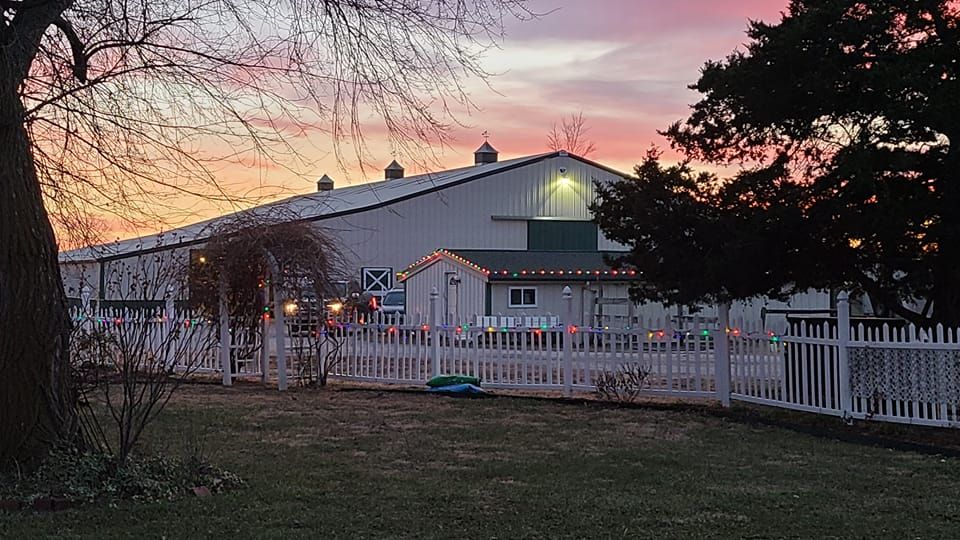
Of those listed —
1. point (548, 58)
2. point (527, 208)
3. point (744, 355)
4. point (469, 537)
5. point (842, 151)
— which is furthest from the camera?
point (527, 208)

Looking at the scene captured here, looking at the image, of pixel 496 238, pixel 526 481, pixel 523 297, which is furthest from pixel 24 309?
pixel 496 238

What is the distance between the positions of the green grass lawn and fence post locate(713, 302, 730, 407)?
940 mm

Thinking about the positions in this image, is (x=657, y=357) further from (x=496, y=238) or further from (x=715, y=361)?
(x=496, y=238)

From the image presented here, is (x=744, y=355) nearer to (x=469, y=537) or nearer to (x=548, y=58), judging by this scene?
(x=548, y=58)

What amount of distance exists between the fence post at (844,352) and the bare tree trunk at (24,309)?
7900 millimetres

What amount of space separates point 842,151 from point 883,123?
21.5 inches

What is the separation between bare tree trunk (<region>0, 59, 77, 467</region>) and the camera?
702cm

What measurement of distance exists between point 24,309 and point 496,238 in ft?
99.4

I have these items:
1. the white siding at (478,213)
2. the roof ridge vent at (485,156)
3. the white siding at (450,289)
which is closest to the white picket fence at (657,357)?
the white siding at (450,289)

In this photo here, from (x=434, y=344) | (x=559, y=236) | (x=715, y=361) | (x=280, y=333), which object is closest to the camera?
(x=715, y=361)

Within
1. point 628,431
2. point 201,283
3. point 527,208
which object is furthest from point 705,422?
point 527,208

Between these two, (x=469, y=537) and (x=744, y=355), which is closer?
(x=469, y=537)

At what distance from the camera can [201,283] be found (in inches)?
643

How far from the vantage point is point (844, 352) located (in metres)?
11.0
